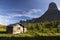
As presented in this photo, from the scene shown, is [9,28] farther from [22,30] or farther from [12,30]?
[22,30]

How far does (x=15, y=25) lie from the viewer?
7512 centimetres

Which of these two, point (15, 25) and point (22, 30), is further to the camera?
point (22, 30)

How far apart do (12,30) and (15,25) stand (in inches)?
116

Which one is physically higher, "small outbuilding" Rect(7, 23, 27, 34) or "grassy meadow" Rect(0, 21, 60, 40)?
"small outbuilding" Rect(7, 23, 27, 34)

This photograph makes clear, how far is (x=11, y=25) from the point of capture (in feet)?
245

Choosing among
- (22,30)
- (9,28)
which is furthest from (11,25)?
(22,30)

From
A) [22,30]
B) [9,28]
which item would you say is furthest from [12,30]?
[22,30]

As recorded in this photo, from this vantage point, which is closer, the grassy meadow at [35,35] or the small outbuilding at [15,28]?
the grassy meadow at [35,35]

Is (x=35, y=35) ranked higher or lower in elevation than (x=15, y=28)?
lower

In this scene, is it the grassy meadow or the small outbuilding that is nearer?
the grassy meadow

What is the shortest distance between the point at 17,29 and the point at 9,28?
381 cm

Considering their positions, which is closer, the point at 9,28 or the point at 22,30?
the point at 9,28

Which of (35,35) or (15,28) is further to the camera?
(15,28)

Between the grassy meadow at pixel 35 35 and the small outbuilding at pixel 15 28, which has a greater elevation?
the small outbuilding at pixel 15 28
